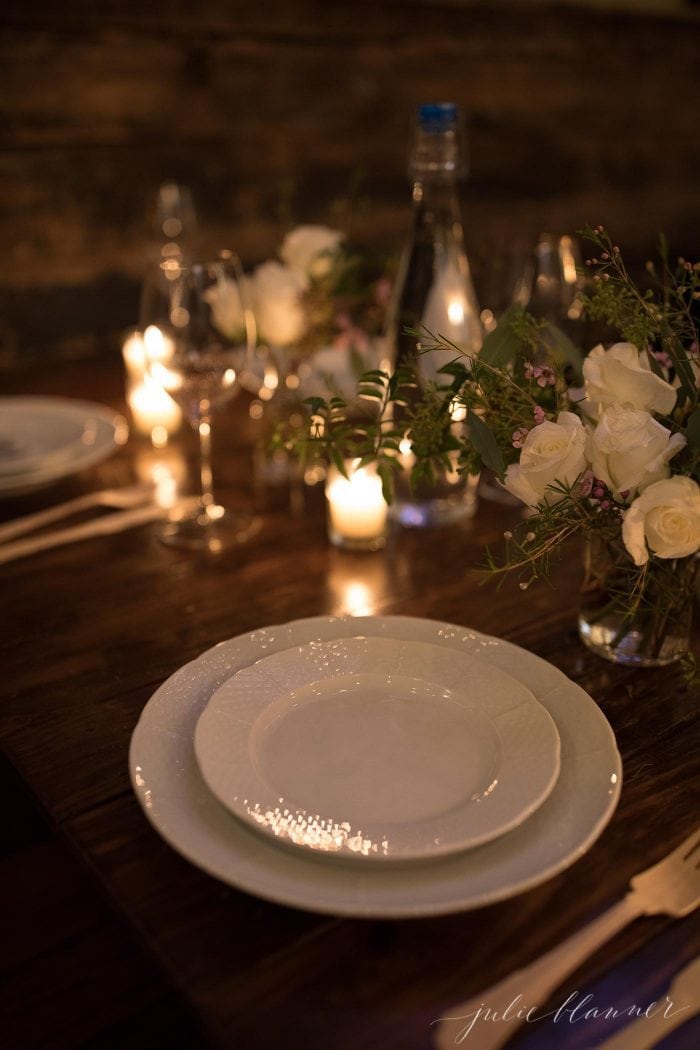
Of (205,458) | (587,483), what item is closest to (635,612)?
(587,483)

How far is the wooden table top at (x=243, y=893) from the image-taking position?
0.54 m

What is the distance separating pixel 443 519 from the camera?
1143 mm

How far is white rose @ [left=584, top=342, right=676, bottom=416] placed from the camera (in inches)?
28.0

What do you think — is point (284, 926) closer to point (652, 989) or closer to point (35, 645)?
point (652, 989)

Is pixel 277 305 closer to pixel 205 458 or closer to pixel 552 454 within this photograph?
pixel 205 458

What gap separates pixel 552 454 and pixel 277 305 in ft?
1.98

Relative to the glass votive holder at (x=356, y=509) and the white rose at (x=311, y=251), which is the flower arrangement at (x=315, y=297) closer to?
the white rose at (x=311, y=251)

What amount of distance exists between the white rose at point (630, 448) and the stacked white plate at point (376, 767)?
0.17 metres

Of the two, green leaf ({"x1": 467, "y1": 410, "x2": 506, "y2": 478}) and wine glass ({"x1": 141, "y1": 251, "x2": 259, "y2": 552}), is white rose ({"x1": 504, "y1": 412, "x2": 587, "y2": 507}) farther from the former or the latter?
wine glass ({"x1": 141, "y1": 251, "x2": 259, "y2": 552})

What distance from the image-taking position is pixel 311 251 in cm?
126

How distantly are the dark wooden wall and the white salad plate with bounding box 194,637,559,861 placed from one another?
4.91 feet

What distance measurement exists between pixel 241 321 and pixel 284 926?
69 cm
